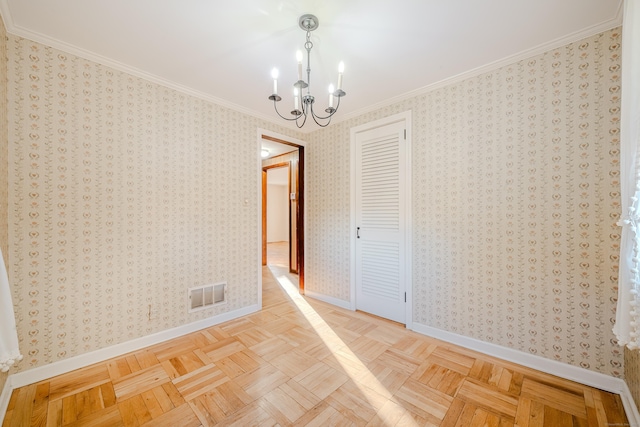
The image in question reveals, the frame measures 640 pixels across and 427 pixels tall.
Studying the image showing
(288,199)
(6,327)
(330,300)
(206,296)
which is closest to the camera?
(6,327)

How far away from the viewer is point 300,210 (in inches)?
155

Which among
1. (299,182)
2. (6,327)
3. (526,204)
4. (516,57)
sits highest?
(516,57)

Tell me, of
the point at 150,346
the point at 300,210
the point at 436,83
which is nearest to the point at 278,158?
the point at 300,210

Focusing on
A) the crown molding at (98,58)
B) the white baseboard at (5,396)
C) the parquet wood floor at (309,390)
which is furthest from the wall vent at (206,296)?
the crown molding at (98,58)

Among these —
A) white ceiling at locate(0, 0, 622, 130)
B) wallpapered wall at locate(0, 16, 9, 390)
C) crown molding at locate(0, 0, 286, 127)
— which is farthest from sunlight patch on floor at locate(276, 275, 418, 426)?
crown molding at locate(0, 0, 286, 127)

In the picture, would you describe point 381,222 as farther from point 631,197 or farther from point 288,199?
point 288,199

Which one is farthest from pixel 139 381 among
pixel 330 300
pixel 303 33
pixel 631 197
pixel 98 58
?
pixel 631 197

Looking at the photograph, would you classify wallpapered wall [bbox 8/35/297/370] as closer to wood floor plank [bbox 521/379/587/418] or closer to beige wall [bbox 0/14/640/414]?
beige wall [bbox 0/14/640/414]

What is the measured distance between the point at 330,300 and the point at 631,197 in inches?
117

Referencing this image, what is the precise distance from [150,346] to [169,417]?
1053 millimetres

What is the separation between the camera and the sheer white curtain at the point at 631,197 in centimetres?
104

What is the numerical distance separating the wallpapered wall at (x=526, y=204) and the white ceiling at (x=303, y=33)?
0.26m

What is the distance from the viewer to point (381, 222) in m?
2.97

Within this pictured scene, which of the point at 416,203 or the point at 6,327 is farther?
the point at 416,203
